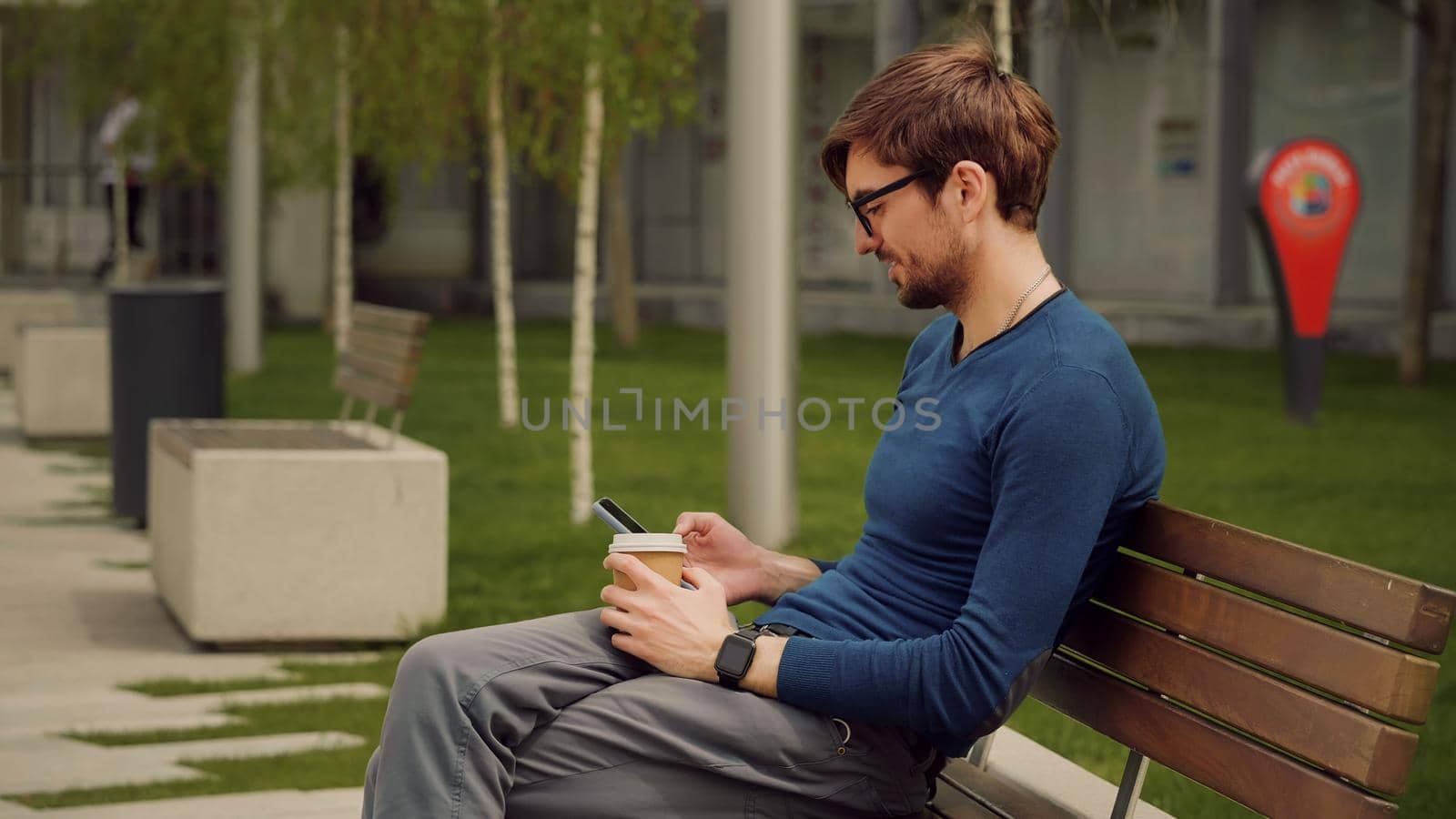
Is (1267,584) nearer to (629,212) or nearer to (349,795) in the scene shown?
(349,795)

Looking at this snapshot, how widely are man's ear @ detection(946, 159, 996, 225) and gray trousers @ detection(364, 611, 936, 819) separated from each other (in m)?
0.72

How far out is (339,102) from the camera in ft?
61.9

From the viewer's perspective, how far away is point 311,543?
6.55 meters

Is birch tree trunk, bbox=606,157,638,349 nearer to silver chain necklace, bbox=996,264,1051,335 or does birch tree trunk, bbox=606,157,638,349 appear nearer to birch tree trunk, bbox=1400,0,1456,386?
birch tree trunk, bbox=1400,0,1456,386

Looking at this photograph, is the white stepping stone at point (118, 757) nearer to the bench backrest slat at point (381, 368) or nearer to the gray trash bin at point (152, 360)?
the bench backrest slat at point (381, 368)

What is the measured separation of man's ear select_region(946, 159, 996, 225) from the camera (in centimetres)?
276

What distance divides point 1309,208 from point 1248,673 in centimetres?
1211

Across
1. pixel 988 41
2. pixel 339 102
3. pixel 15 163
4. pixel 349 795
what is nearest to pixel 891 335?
pixel 339 102

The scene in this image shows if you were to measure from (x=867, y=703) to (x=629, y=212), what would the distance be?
2596 centimetres

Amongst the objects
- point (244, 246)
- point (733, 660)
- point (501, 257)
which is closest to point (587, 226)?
point (501, 257)

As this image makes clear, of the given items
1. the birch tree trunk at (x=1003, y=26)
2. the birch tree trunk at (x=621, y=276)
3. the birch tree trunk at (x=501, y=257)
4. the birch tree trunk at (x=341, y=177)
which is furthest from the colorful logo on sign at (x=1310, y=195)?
the birch tree trunk at (x=341, y=177)

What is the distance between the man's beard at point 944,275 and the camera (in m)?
2.84

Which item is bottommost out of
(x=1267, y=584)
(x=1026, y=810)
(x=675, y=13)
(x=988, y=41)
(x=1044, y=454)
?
(x=1026, y=810)

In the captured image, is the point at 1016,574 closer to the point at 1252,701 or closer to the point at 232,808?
the point at 1252,701
